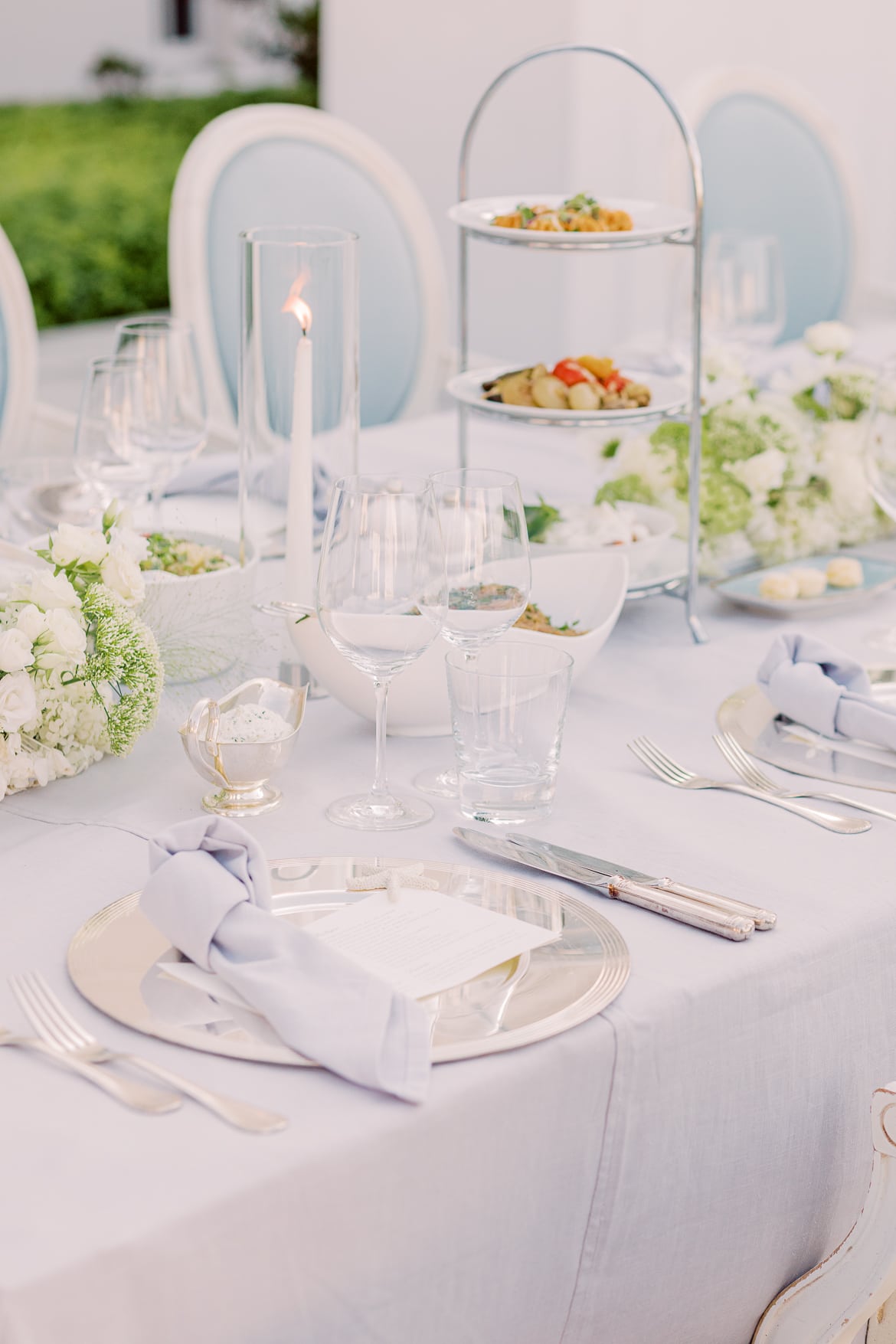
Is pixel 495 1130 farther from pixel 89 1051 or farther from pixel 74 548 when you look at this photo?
pixel 74 548

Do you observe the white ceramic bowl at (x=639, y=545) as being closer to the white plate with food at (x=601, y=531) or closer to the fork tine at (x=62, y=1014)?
the white plate with food at (x=601, y=531)

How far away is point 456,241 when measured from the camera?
157 inches

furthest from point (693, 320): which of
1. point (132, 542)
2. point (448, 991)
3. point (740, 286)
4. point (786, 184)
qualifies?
point (786, 184)

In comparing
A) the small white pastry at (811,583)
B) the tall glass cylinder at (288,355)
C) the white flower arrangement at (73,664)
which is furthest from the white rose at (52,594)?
the small white pastry at (811,583)

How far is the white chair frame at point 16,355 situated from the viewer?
2.04m

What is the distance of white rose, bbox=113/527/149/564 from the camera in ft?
3.76

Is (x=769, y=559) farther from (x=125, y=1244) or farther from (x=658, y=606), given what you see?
(x=125, y=1244)

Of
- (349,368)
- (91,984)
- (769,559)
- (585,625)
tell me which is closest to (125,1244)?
(91,984)

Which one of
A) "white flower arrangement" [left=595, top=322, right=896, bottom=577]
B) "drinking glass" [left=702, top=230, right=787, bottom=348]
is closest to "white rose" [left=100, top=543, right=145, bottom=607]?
"white flower arrangement" [left=595, top=322, right=896, bottom=577]

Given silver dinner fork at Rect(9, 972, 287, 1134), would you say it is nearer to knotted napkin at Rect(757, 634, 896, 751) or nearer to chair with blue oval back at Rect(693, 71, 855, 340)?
knotted napkin at Rect(757, 634, 896, 751)

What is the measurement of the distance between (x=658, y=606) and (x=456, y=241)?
2.70m

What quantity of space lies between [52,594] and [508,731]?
12.5 inches

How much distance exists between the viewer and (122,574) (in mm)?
1087

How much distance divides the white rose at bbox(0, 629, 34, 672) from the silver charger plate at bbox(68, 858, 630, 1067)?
191 millimetres
